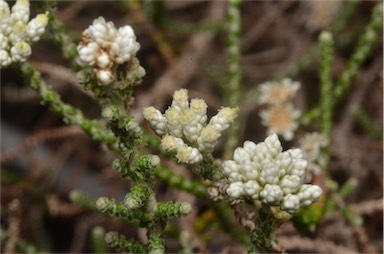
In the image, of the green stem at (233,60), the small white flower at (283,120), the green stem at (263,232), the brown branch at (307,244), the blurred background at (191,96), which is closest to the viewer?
the green stem at (263,232)

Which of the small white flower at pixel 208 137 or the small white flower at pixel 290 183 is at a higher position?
the small white flower at pixel 208 137

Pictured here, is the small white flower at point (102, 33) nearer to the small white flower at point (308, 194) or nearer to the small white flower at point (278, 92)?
the small white flower at point (308, 194)

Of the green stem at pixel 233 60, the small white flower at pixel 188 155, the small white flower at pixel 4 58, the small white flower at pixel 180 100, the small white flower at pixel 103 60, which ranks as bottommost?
the small white flower at pixel 188 155

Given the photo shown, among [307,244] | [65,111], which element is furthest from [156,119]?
[307,244]

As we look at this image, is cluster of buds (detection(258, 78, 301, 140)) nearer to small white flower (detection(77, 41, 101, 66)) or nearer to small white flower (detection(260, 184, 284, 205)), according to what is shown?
small white flower (detection(260, 184, 284, 205))

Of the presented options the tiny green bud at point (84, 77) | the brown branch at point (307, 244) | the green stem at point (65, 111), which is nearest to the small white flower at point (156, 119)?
the tiny green bud at point (84, 77)

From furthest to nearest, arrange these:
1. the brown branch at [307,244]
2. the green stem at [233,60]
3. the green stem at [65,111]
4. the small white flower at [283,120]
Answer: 1. the small white flower at [283,120]
2. the green stem at [233,60]
3. the brown branch at [307,244]
4. the green stem at [65,111]
